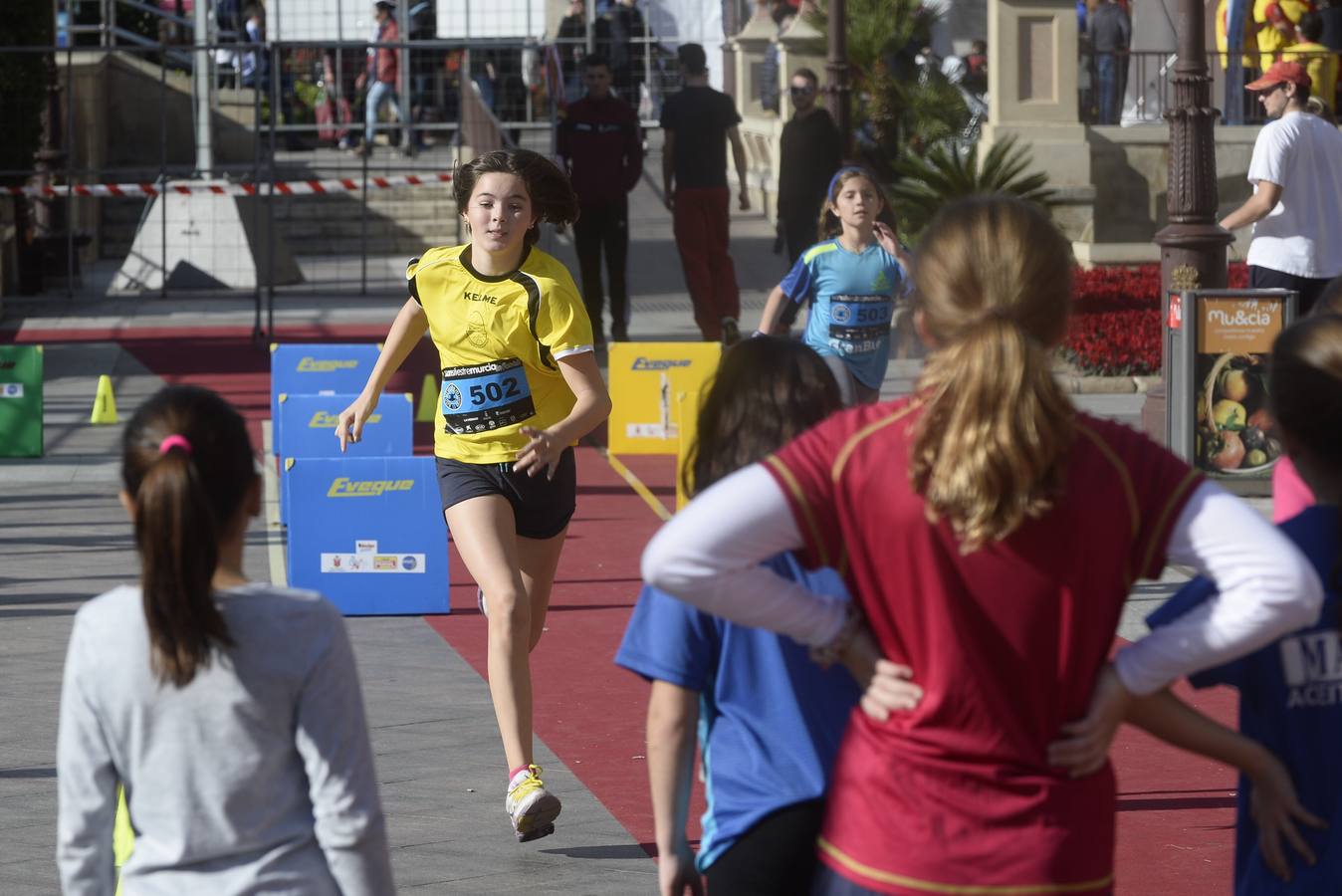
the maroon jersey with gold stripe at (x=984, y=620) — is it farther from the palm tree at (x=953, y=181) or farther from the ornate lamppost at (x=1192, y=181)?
the palm tree at (x=953, y=181)

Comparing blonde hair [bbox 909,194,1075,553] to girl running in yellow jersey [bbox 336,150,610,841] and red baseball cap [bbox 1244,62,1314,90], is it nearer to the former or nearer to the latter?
girl running in yellow jersey [bbox 336,150,610,841]

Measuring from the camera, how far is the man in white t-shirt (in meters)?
10.6

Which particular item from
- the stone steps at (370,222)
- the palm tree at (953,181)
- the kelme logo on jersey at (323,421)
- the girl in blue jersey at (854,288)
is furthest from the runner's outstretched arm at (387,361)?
the stone steps at (370,222)

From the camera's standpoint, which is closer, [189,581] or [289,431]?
[189,581]

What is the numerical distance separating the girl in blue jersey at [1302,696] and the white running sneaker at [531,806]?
113 inches

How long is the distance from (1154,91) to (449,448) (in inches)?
728

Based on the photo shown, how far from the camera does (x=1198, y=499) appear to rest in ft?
9.09

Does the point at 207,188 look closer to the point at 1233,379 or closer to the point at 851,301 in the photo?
the point at 1233,379

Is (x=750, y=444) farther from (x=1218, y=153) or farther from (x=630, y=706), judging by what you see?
(x=1218, y=153)

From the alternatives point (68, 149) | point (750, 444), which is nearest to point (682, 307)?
point (68, 149)

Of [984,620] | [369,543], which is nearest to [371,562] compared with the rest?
[369,543]

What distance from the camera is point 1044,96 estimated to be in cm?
2050

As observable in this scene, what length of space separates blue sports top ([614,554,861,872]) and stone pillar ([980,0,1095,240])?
56.7ft

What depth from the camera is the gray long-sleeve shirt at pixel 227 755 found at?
3.00 meters
